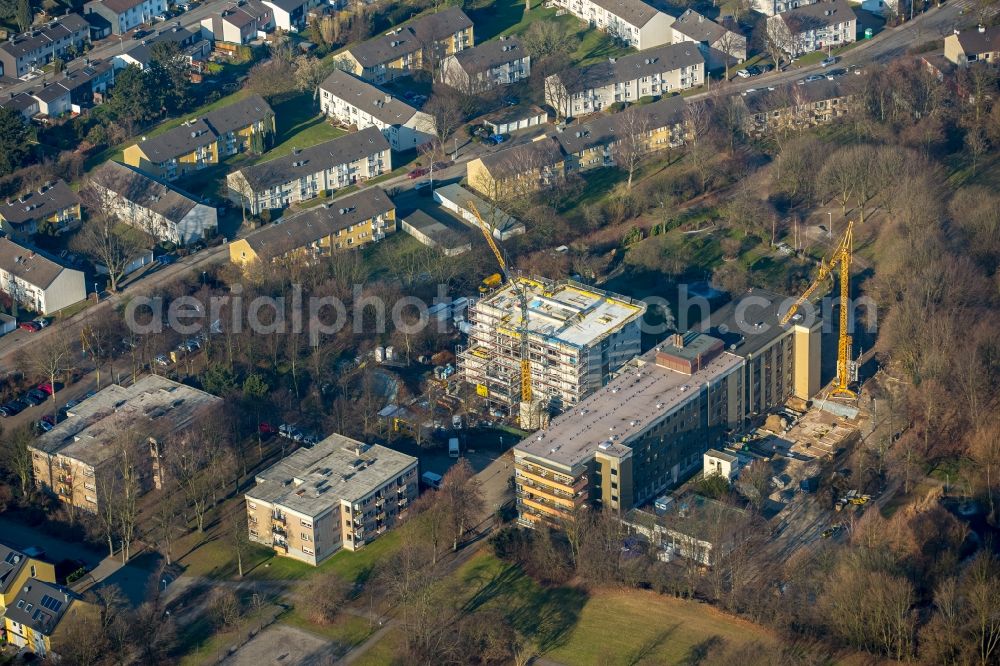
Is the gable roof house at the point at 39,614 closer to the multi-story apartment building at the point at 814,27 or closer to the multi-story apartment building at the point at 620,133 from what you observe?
the multi-story apartment building at the point at 620,133

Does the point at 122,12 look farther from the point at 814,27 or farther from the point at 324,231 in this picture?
the point at 814,27

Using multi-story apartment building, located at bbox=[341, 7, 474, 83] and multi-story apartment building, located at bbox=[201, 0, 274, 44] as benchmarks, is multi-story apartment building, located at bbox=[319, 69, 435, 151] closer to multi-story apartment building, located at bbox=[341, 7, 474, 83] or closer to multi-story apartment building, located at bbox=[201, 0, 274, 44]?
multi-story apartment building, located at bbox=[341, 7, 474, 83]

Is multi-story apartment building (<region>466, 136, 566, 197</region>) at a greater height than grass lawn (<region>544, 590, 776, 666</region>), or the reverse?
multi-story apartment building (<region>466, 136, 566, 197</region>)

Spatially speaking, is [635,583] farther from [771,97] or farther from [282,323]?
[771,97]

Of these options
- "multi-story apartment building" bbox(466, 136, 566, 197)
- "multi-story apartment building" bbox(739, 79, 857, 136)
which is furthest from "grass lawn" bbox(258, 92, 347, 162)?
"multi-story apartment building" bbox(739, 79, 857, 136)

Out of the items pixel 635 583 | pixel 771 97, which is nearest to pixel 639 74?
pixel 771 97

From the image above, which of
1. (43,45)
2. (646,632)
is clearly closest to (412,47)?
(43,45)

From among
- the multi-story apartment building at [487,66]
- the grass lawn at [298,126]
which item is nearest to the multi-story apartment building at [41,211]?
the grass lawn at [298,126]
